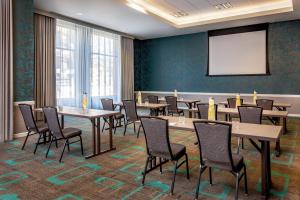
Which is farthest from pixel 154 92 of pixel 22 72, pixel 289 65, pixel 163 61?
pixel 22 72

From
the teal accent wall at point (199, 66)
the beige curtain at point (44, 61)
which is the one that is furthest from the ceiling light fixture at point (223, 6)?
the beige curtain at point (44, 61)

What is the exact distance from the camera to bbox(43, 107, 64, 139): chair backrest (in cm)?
371

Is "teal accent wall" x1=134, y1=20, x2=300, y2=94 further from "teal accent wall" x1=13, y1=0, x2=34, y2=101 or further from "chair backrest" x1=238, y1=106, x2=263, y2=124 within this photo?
"teal accent wall" x1=13, y1=0, x2=34, y2=101

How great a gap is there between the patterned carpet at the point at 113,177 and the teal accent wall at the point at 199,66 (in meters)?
4.50

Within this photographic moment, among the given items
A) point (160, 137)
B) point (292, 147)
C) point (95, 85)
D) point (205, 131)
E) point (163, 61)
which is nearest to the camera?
point (205, 131)

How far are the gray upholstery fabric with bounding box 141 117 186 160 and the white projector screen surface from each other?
276 inches

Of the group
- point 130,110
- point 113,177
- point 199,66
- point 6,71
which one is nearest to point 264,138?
point 113,177

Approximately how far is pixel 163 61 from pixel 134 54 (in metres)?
1.41

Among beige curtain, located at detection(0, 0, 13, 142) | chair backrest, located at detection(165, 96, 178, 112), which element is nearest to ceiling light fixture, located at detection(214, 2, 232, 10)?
chair backrest, located at detection(165, 96, 178, 112)

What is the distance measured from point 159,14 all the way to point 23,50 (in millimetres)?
4454

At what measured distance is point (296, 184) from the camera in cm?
292

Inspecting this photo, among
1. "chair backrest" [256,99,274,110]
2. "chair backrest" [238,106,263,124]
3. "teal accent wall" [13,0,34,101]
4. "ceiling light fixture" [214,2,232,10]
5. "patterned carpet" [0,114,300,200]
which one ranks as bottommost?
"patterned carpet" [0,114,300,200]

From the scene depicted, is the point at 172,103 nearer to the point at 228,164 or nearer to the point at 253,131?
the point at 253,131

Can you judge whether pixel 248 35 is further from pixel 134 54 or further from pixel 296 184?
pixel 296 184
